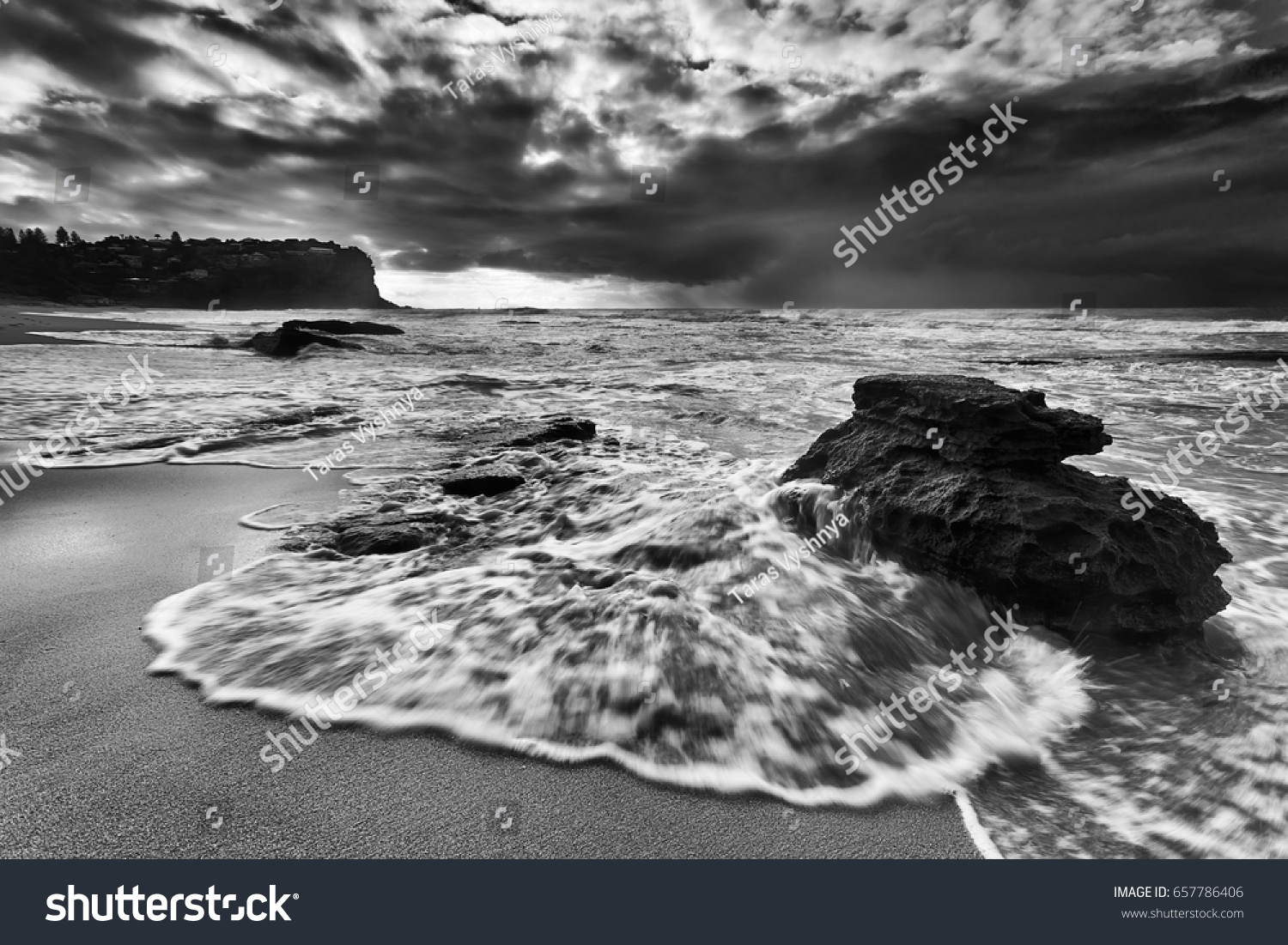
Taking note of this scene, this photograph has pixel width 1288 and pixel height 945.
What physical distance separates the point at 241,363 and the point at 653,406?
968cm

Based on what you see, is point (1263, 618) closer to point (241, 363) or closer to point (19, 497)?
point (19, 497)

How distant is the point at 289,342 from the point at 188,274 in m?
109

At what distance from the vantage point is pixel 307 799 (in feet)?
5.96

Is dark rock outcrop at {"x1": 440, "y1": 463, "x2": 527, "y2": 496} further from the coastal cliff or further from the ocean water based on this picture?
the coastal cliff

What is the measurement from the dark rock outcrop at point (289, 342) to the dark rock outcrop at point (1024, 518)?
49.8 ft

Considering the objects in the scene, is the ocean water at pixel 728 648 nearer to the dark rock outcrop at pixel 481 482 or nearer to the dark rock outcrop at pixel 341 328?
the dark rock outcrop at pixel 481 482

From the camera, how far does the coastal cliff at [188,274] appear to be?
71.6 metres

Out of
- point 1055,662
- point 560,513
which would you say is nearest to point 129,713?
point 560,513

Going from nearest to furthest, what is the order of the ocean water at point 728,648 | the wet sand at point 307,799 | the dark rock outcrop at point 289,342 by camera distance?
the wet sand at point 307,799 < the ocean water at point 728,648 < the dark rock outcrop at point 289,342

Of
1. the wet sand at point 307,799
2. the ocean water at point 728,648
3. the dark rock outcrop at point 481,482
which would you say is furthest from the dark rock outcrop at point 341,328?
the wet sand at point 307,799

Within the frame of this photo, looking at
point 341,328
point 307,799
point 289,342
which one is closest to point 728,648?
point 307,799

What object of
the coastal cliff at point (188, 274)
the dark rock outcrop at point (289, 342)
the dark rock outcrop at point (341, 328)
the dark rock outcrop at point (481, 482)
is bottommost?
the dark rock outcrop at point (481, 482)

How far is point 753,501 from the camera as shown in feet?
15.0

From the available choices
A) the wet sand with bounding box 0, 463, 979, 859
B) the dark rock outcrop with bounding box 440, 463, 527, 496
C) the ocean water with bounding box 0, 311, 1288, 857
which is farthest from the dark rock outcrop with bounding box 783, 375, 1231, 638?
the dark rock outcrop with bounding box 440, 463, 527, 496
